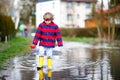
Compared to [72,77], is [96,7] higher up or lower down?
higher up

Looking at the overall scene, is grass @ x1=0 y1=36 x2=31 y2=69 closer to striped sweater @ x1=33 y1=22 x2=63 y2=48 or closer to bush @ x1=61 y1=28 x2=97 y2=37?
striped sweater @ x1=33 y1=22 x2=63 y2=48

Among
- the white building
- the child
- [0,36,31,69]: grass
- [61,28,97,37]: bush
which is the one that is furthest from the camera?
the white building

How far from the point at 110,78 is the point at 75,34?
41.8m

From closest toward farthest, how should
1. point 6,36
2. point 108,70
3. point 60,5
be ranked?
1. point 108,70
2. point 6,36
3. point 60,5

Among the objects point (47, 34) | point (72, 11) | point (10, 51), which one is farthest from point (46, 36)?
point (72, 11)

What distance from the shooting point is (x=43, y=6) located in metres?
42.2

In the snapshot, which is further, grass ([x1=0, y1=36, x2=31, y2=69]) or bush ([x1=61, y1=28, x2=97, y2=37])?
bush ([x1=61, y1=28, x2=97, y2=37])

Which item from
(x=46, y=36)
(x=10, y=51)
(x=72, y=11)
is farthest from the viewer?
(x=72, y=11)

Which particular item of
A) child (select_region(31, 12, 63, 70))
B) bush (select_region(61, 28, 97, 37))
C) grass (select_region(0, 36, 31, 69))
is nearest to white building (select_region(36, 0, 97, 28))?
bush (select_region(61, 28, 97, 37))

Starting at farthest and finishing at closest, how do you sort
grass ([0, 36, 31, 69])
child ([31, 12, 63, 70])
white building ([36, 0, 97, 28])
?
1. white building ([36, 0, 97, 28])
2. grass ([0, 36, 31, 69])
3. child ([31, 12, 63, 70])

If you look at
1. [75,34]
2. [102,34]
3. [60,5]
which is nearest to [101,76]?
[102,34]

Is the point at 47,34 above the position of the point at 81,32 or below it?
above

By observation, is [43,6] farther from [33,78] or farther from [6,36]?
[33,78]

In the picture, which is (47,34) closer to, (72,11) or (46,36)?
(46,36)
